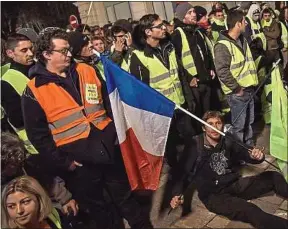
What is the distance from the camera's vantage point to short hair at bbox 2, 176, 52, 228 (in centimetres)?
202

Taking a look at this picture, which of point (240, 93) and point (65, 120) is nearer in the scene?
point (65, 120)

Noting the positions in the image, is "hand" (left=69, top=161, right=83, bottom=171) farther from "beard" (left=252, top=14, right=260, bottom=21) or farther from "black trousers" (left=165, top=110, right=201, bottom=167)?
"beard" (left=252, top=14, right=260, bottom=21)

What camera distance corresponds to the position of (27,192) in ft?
6.70

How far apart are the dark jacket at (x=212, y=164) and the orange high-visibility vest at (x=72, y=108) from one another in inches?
44.6

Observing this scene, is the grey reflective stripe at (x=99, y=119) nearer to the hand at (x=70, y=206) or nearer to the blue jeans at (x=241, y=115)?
the hand at (x=70, y=206)

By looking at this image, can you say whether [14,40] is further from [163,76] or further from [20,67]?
[163,76]

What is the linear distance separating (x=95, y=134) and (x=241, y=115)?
223 centimetres

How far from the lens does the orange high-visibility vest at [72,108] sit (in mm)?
2865

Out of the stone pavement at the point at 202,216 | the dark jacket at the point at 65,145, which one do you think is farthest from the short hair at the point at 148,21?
the stone pavement at the point at 202,216

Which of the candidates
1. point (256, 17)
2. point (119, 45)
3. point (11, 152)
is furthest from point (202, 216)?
point (256, 17)

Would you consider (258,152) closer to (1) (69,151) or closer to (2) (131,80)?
(2) (131,80)

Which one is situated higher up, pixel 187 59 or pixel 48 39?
pixel 48 39

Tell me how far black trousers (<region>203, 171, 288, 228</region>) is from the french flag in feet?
2.80

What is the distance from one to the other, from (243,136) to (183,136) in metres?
0.75
